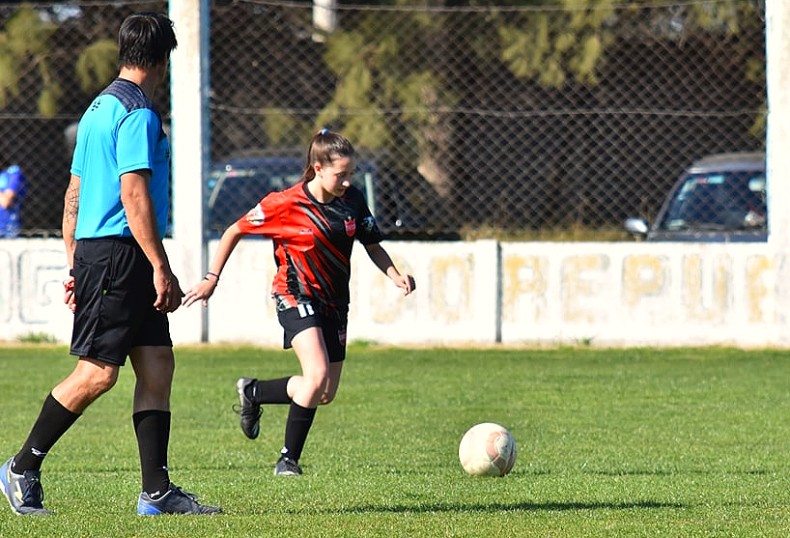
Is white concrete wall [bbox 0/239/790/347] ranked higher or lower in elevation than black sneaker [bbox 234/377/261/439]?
higher

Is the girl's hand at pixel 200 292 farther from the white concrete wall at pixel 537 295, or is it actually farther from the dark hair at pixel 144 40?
the white concrete wall at pixel 537 295

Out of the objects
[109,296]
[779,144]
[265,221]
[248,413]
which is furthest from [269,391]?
[779,144]

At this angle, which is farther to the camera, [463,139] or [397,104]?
[397,104]

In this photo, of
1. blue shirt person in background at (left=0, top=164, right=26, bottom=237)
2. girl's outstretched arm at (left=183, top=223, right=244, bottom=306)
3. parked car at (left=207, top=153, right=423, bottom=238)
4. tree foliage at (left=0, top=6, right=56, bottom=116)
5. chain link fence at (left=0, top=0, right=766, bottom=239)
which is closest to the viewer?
girl's outstretched arm at (left=183, top=223, right=244, bottom=306)

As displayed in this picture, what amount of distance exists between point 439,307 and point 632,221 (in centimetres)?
191

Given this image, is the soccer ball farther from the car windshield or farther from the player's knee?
the car windshield

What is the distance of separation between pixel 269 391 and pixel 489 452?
1.35 metres

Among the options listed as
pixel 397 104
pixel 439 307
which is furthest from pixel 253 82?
pixel 439 307

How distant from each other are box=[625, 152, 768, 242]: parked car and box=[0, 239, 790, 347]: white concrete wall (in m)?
0.32

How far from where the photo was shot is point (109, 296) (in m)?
5.98

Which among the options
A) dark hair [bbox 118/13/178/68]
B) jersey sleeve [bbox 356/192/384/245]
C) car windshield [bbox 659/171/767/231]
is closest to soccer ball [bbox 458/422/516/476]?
jersey sleeve [bbox 356/192/384/245]

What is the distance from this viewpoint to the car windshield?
577 inches

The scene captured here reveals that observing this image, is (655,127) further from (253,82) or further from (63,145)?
(63,145)

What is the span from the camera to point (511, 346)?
1441 cm
